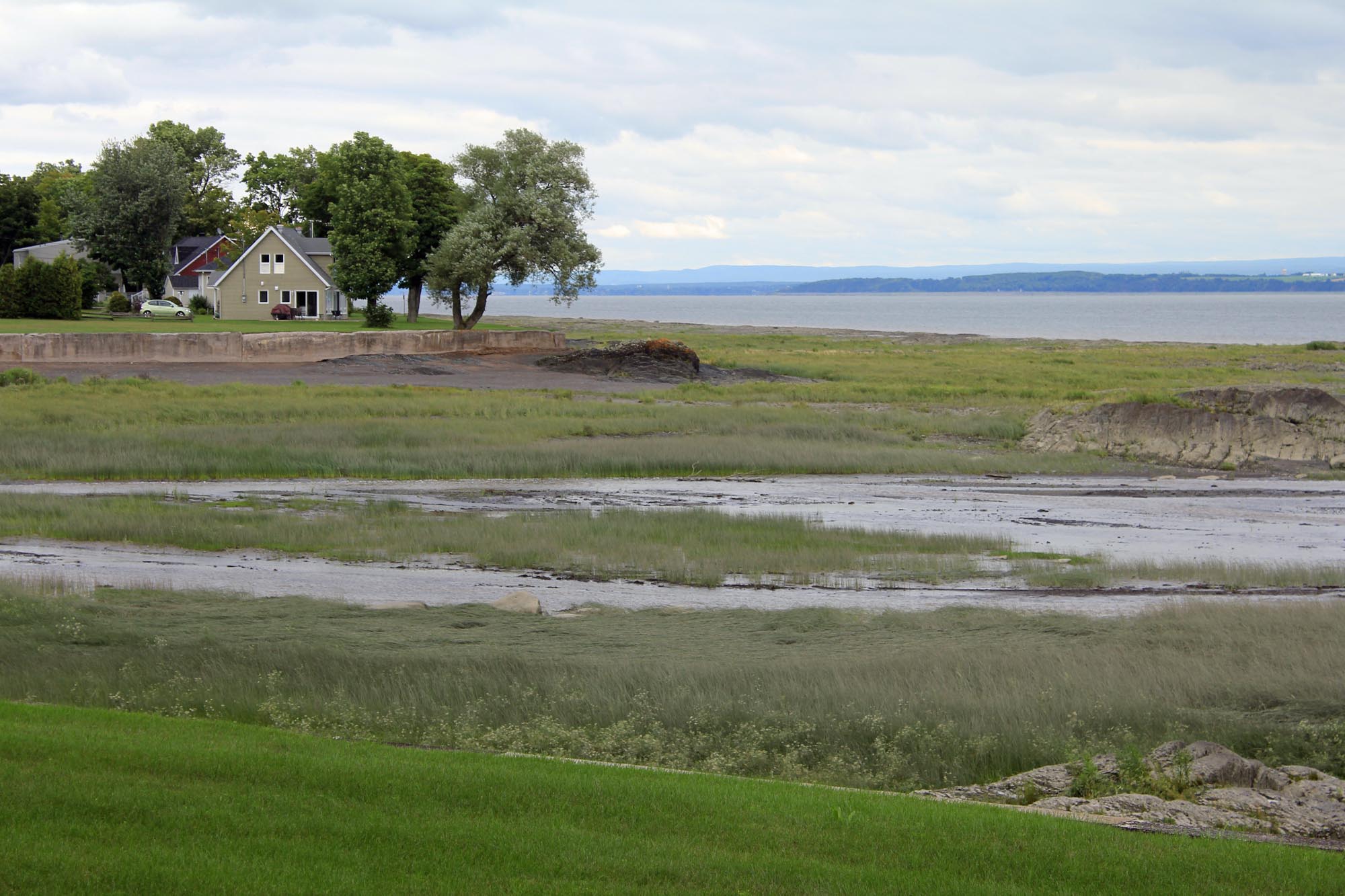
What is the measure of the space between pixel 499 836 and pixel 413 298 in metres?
89.1

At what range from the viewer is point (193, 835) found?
6676mm

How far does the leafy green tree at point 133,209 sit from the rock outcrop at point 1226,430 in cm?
7249

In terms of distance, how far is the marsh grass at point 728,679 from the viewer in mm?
10742

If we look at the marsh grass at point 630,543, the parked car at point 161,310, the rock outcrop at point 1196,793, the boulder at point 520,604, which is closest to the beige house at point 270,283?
the parked car at point 161,310

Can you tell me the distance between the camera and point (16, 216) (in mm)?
102688

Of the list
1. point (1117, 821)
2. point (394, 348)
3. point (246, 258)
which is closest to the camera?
point (1117, 821)

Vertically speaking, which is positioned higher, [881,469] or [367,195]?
[367,195]

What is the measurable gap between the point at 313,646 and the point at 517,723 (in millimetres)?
3391

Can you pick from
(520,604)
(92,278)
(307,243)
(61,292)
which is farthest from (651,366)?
(92,278)

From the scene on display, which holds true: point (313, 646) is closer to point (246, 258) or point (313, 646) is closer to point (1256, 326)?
point (246, 258)

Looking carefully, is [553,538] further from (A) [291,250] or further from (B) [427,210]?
(A) [291,250]

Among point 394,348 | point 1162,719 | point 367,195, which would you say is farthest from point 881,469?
point 367,195

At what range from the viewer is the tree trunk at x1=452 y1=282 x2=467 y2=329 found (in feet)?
240

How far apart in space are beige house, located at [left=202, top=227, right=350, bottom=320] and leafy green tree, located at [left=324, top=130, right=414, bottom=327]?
8.76 m
